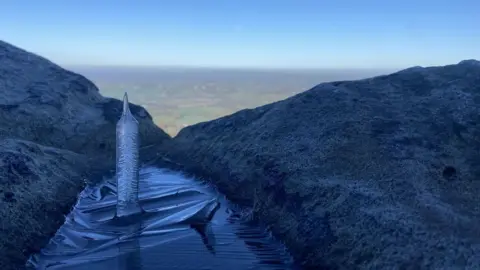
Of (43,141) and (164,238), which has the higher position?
(43,141)

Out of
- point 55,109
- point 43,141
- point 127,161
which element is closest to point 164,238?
point 127,161

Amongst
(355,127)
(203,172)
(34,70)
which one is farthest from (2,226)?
(34,70)

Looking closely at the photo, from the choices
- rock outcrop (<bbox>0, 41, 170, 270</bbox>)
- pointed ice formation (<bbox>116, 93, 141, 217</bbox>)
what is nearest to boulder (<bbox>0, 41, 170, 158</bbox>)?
rock outcrop (<bbox>0, 41, 170, 270</bbox>)

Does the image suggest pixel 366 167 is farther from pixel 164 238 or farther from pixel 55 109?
pixel 55 109

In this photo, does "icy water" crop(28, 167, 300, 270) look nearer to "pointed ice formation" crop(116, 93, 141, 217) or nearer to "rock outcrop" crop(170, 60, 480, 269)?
"pointed ice formation" crop(116, 93, 141, 217)

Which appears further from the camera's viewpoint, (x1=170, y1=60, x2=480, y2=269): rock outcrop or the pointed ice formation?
the pointed ice formation

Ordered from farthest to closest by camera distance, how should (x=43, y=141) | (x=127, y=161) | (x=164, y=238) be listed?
(x=43, y=141), (x=127, y=161), (x=164, y=238)
